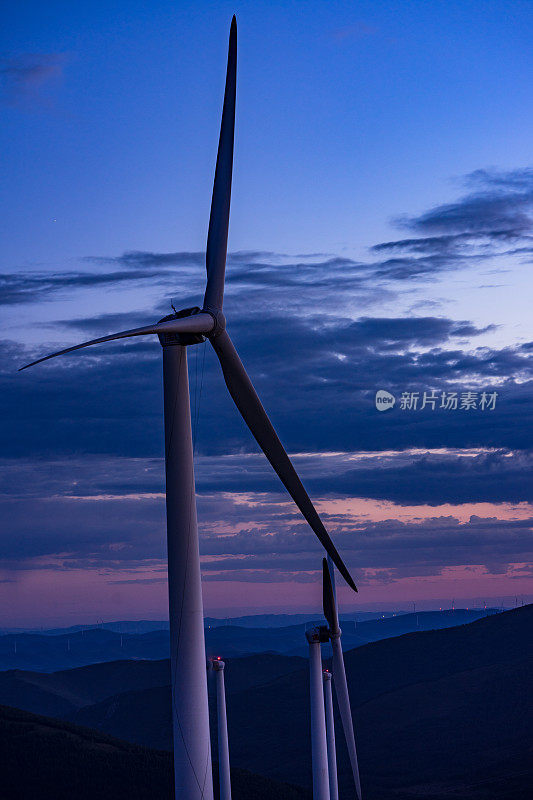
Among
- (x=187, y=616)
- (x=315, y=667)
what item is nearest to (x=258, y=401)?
(x=187, y=616)

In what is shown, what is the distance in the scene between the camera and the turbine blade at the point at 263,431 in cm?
4600

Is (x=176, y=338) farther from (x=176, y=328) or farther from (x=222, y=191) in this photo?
(x=222, y=191)

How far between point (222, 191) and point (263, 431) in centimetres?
1174

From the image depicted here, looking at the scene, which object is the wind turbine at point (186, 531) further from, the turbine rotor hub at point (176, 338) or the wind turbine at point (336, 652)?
the wind turbine at point (336, 652)

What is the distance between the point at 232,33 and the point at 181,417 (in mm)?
17156

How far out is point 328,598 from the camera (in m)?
72.5

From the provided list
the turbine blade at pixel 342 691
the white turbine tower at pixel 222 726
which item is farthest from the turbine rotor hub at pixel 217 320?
the white turbine tower at pixel 222 726

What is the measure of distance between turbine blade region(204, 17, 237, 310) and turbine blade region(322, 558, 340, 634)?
29.2 meters

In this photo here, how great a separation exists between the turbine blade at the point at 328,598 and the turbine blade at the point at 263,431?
2426 cm

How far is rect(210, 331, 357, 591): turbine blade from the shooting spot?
46.0 metres

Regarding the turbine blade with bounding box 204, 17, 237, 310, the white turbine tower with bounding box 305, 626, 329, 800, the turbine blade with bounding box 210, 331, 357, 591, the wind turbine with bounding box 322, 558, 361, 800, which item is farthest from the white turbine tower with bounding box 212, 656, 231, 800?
the turbine blade with bounding box 204, 17, 237, 310

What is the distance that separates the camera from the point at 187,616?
43188 millimetres

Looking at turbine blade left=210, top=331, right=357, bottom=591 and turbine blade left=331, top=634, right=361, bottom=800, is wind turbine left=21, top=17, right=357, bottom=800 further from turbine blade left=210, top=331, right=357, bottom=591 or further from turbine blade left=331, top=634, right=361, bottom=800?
turbine blade left=331, top=634, right=361, bottom=800

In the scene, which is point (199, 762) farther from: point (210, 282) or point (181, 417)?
point (210, 282)
